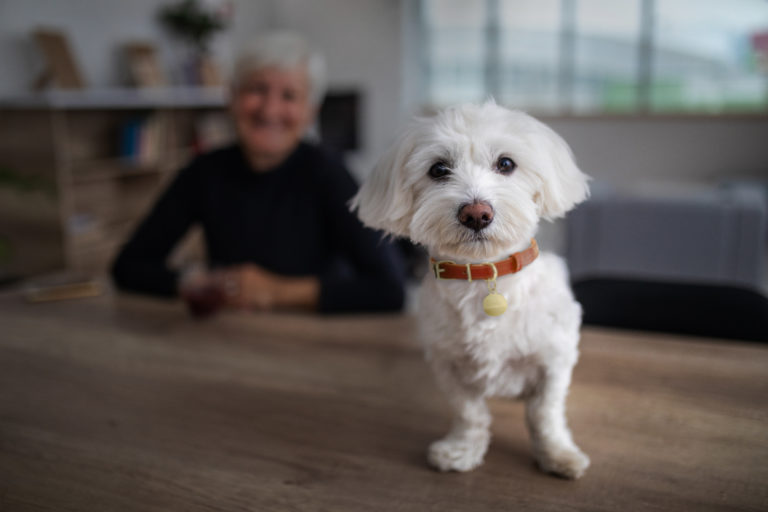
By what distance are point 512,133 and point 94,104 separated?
144 inches

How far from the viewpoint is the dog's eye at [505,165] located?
0.59m

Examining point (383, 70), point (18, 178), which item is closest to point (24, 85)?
point (18, 178)

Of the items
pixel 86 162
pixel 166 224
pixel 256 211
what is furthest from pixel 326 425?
pixel 86 162

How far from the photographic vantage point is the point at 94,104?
11.8ft

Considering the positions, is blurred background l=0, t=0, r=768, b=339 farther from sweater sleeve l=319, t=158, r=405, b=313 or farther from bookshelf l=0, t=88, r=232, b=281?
sweater sleeve l=319, t=158, r=405, b=313

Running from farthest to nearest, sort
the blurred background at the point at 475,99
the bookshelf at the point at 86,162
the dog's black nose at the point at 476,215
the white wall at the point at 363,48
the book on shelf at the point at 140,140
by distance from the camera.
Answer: the white wall at the point at 363,48 < the book on shelf at the point at 140,140 < the bookshelf at the point at 86,162 < the blurred background at the point at 475,99 < the dog's black nose at the point at 476,215

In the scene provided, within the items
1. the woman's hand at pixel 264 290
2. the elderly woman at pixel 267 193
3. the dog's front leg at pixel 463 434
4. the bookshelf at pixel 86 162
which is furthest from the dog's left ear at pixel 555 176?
the bookshelf at pixel 86 162

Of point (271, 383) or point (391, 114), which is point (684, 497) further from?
point (391, 114)

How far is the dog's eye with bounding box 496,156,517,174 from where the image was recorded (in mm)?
589

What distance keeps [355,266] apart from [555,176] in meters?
1.06

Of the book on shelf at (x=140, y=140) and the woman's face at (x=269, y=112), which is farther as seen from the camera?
the book on shelf at (x=140, y=140)

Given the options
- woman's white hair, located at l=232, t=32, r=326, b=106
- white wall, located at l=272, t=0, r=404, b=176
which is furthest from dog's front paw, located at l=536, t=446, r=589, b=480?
white wall, located at l=272, t=0, r=404, b=176

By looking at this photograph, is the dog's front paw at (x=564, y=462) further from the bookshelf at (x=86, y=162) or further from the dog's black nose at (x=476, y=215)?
the bookshelf at (x=86, y=162)

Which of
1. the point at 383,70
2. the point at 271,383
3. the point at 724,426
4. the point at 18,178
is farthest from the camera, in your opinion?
the point at 383,70
